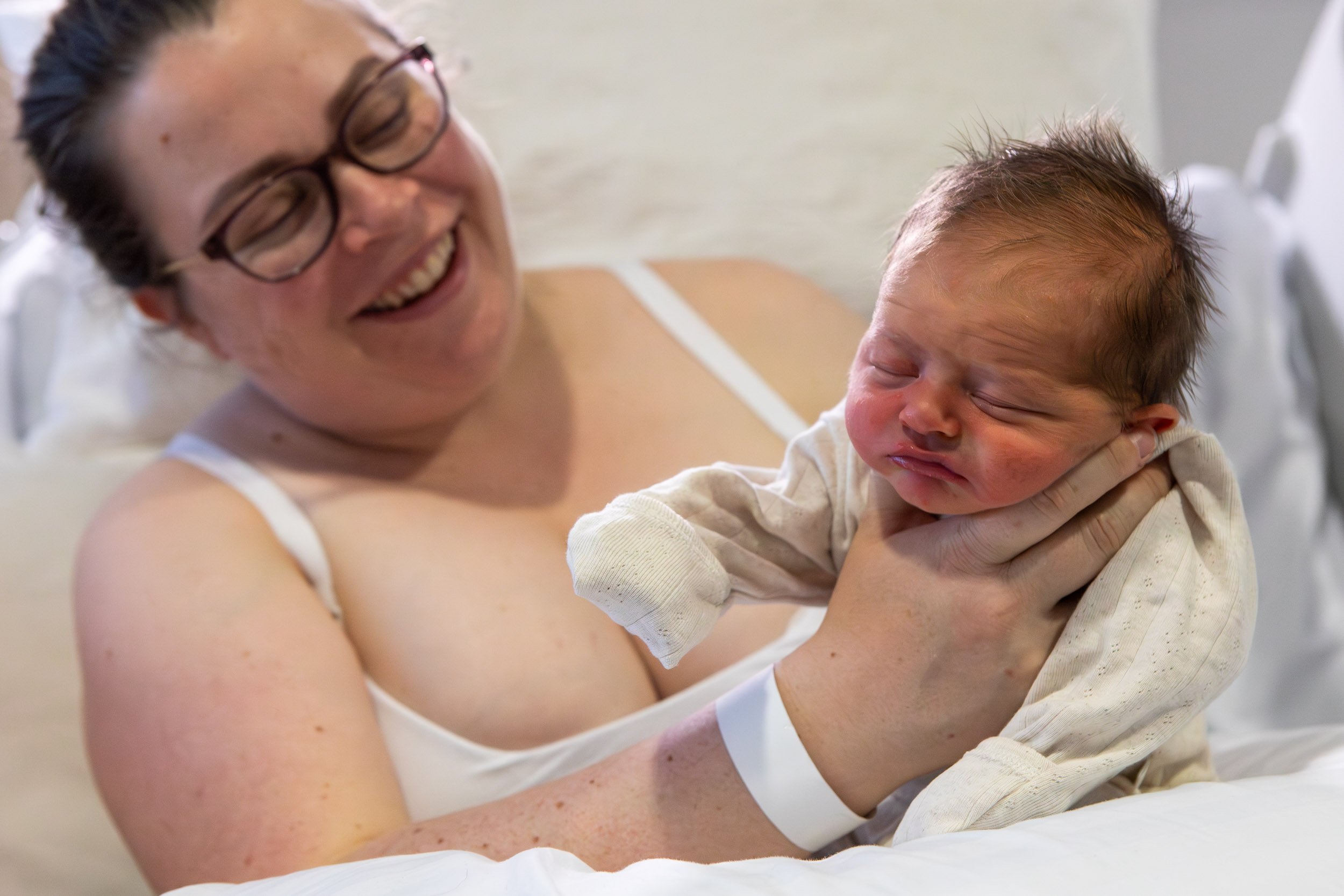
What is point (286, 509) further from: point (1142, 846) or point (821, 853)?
point (1142, 846)

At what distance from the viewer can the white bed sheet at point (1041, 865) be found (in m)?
0.59

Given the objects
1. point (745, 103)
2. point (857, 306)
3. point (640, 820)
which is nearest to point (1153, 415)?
point (640, 820)

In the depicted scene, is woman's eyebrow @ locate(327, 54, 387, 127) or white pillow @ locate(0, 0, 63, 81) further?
white pillow @ locate(0, 0, 63, 81)

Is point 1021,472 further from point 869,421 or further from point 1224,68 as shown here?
point 1224,68

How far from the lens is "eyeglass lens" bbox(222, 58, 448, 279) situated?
3.20 ft

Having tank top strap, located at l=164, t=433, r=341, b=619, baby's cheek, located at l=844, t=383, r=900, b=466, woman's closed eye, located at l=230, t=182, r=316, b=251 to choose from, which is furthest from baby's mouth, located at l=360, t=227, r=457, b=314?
baby's cheek, located at l=844, t=383, r=900, b=466

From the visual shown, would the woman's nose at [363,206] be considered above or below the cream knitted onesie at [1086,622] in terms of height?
above

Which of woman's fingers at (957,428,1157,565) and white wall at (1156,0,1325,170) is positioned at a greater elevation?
white wall at (1156,0,1325,170)

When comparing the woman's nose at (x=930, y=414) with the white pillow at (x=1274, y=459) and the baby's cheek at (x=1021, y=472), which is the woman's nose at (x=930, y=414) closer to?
the baby's cheek at (x=1021, y=472)

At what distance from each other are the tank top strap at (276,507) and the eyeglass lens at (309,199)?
0.69ft

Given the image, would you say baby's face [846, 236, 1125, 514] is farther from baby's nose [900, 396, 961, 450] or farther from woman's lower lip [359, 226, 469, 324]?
woman's lower lip [359, 226, 469, 324]

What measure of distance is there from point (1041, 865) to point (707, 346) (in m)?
0.77

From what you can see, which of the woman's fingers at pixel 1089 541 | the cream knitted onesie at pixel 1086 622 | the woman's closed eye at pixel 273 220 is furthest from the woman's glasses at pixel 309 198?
the woman's fingers at pixel 1089 541

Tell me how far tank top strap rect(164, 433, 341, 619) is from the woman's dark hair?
0.61 feet
